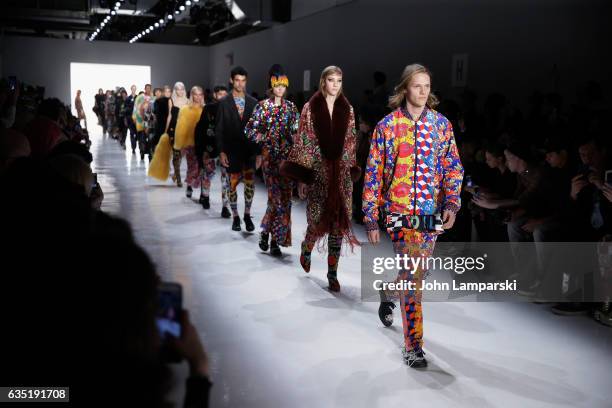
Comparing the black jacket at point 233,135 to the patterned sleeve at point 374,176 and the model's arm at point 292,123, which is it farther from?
the patterned sleeve at point 374,176

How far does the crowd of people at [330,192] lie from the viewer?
2.99 feet

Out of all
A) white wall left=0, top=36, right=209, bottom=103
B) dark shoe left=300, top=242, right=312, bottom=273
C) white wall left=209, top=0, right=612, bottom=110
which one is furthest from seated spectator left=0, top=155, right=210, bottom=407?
white wall left=0, top=36, right=209, bottom=103

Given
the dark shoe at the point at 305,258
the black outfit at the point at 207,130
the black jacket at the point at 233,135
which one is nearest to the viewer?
the dark shoe at the point at 305,258

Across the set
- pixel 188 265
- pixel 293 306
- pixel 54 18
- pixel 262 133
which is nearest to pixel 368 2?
pixel 262 133

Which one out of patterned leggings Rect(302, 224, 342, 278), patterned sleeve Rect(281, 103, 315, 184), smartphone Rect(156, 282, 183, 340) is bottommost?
patterned leggings Rect(302, 224, 342, 278)

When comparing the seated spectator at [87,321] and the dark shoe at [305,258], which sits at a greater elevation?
the seated spectator at [87,321]

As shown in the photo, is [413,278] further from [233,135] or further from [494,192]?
[233,135]

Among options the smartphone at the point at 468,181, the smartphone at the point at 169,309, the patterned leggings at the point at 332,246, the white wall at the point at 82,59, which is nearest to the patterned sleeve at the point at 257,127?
the patterned leggings at the point at 332,246

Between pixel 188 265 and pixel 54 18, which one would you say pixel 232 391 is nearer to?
pixel 188 265

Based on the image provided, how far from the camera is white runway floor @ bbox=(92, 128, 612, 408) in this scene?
2.60m

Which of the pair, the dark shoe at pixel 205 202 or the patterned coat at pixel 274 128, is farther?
the dark shoe at pixel 205 202

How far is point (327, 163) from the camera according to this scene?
12.7 ft

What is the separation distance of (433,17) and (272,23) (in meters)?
6.15

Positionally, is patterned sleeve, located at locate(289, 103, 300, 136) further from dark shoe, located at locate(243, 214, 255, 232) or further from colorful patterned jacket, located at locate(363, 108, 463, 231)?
colorful patterned jacket, located at locate(363, 108, 463, 231)
